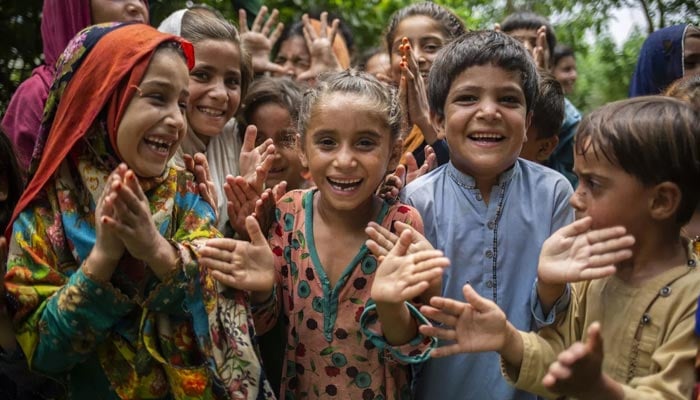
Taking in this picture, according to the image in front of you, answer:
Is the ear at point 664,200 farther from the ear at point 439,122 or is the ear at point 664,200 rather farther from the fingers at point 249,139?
the fingers at point 249,139

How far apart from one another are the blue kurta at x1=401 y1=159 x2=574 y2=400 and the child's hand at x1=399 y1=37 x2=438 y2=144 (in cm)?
83

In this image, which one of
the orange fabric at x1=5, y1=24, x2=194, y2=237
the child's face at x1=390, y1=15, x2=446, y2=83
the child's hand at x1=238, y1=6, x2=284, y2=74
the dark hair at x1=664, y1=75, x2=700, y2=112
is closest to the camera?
the orange fabric at x1=5, y1=24, x2=194, y2=237

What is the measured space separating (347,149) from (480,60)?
610 millimetres

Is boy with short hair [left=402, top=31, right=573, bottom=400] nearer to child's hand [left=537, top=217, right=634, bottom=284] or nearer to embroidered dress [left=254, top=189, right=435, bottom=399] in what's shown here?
embroidered dress [left=254, top=189, right=435, bottom=399]

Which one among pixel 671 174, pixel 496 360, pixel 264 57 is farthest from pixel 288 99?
pixel 671 174

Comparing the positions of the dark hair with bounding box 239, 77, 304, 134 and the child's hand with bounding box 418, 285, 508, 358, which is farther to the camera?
the dark hair with bounding box 239, 77, 304, 134

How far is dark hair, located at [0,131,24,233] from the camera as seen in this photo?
2.83 m

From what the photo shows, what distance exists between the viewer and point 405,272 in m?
2.34

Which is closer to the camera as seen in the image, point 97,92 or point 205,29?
point 97,92

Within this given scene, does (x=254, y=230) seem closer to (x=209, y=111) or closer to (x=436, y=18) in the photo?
(x=209, y=111)

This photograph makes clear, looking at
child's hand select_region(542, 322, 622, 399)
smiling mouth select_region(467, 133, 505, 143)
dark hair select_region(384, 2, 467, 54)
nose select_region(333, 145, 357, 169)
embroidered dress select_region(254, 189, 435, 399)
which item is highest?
dark hair select_region(384, 2, 467, 54)

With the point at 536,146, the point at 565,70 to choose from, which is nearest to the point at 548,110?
the point at 536,146

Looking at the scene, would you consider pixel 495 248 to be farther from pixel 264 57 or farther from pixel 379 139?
pixel 264 57

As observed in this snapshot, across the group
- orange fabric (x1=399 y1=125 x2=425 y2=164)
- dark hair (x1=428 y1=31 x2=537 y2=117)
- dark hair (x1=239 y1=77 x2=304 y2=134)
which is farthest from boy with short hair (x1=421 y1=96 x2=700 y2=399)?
dark hair (x1=239 y1=77 x2=304 y2=134)
